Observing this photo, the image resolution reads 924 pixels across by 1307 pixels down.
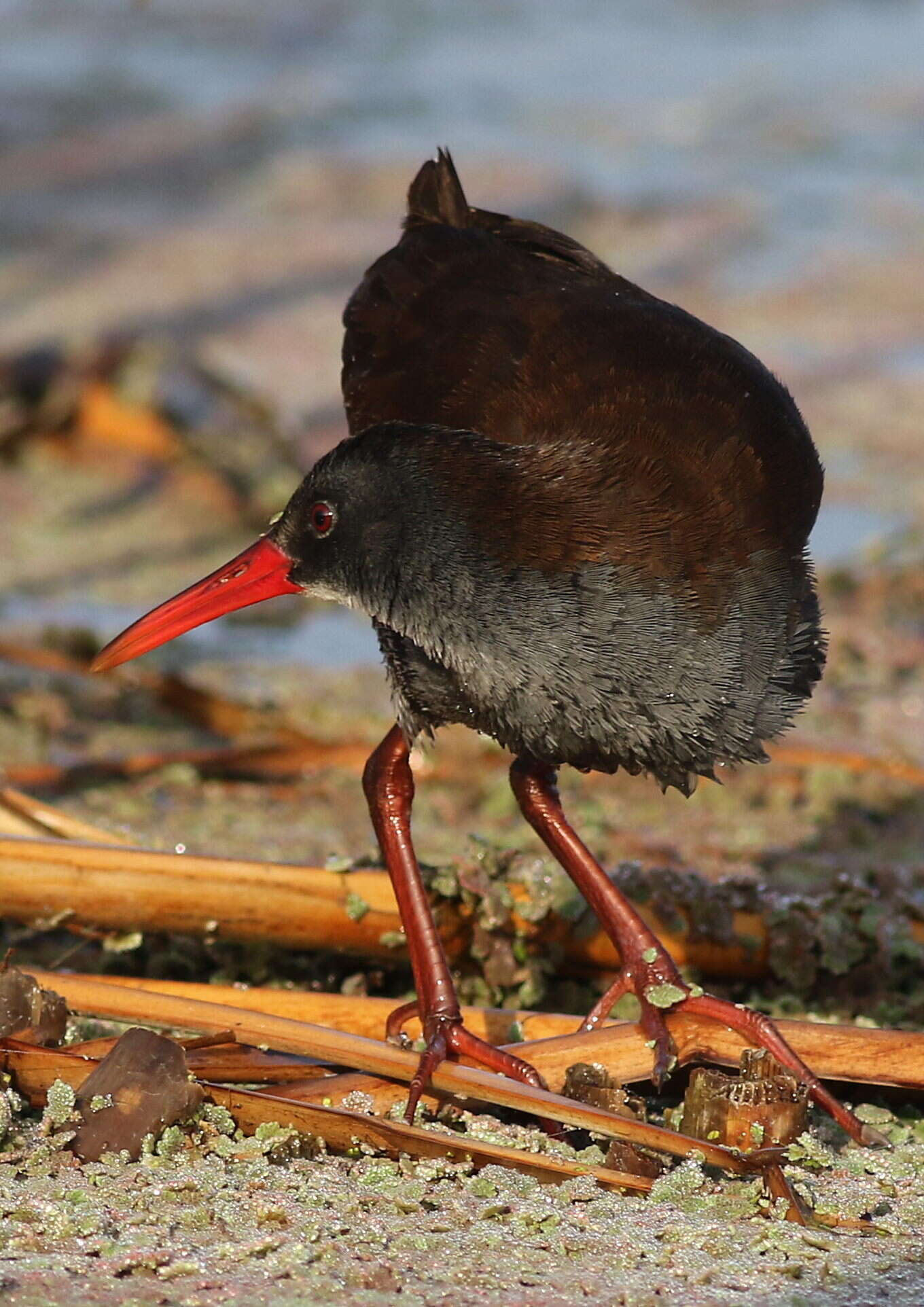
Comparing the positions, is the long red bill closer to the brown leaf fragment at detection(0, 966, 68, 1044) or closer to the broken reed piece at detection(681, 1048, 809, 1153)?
the brown leaf fragment at detection(0, 966, 68, 1044)

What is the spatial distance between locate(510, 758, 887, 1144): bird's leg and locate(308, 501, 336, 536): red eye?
710 millimetres

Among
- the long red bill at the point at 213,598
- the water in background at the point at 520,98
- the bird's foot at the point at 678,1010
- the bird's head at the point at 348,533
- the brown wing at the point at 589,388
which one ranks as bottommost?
the bird's foot at the point at 678,1010

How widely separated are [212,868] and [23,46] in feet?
35.9

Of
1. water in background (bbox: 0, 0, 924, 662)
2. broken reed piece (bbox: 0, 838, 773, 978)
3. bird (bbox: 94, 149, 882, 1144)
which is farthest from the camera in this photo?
water in background (bbox: 0, 0, 924, 662)

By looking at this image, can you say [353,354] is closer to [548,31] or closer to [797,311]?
[797,311]

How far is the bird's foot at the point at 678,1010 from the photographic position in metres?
2.71

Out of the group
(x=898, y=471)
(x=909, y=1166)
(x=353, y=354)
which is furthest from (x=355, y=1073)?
(x=898, y=471)

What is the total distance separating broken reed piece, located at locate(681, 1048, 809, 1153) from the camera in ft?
8.27

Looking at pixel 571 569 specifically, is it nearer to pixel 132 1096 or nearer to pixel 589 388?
pixel 589 388

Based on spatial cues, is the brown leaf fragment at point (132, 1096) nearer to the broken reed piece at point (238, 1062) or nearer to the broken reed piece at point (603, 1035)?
the broken reed piece at point (238, 1062)

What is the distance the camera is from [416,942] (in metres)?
2.96

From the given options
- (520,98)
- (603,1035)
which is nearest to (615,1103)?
(603,1035)

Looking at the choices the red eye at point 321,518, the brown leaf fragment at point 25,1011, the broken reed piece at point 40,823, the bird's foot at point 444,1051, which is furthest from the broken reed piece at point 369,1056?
the red eye at point 321,518

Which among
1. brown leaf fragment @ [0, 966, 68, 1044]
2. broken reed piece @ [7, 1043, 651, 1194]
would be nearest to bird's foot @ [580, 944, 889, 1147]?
broken reed piece @ [7, 1043, 651, 1194]
